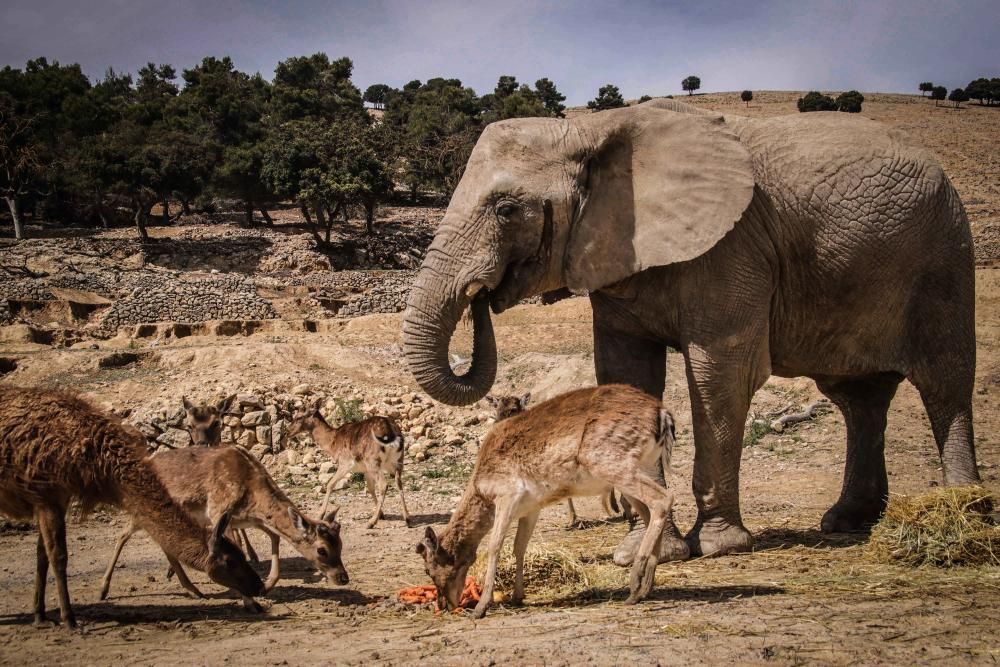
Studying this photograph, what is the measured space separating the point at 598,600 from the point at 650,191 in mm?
3643

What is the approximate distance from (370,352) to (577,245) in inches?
545

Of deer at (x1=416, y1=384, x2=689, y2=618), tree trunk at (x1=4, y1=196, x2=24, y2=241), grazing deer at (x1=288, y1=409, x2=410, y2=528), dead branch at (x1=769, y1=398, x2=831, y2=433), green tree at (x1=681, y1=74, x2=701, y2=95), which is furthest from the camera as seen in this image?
green tree at (x1=681, y1=74, x2=701, y2=95)

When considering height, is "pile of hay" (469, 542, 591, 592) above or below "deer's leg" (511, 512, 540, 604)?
below

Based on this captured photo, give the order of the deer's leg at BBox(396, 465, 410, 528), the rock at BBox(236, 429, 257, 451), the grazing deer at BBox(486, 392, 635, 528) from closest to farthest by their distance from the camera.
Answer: the grazing deer at BBox(486, 392, 635, 528) → the deer's leg at BBox(396, 465, 410, 528) → the rock at BBox(236, 429, 257, 451)

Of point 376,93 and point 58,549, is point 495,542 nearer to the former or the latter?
point 58,549

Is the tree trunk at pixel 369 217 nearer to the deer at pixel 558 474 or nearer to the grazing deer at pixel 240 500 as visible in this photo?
the grazing deer at pixel 240 500

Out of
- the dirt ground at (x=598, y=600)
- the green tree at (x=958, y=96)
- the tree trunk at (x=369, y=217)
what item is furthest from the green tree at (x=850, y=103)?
the dirt ground at (x=598, y=600)

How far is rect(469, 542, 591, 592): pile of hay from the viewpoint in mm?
7805

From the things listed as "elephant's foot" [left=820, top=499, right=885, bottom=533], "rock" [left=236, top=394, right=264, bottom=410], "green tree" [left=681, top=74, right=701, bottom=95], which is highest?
"green tree" [left=681, top=74, right=701, bottom=95]

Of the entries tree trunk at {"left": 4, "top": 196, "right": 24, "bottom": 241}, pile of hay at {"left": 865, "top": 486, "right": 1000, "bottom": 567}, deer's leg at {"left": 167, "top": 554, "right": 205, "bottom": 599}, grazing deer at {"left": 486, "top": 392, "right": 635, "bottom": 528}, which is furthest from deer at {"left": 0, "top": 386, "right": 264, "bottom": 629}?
tree trunk at {"left": 4, "top": 196, "right": 24, "bottom": 241}

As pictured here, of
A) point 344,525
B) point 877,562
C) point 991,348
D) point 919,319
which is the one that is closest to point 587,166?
point 919,319

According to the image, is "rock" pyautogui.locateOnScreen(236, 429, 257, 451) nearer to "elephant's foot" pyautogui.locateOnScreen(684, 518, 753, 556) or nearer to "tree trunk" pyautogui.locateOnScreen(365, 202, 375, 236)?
"elephant's foot" pyautogui.locateOnScreen(684, 518, 753, 556)

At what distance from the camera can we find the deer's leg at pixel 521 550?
714 cm

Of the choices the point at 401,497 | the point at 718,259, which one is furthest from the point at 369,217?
the point at 718,259
